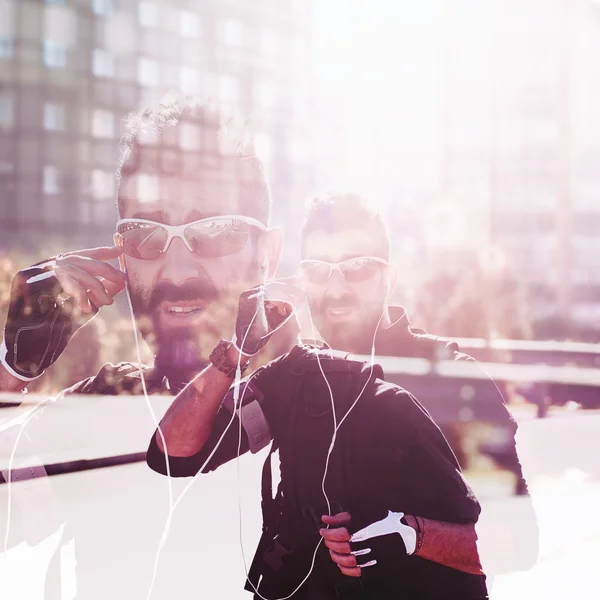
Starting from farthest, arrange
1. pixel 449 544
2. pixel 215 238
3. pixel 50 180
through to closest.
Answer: pixel 50 180 < pixel 215 238 < pixel 449 544

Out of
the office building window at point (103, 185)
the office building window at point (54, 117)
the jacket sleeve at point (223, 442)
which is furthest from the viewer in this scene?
the office building window at point (103, 185)

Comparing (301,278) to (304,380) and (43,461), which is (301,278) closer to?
(304,380)

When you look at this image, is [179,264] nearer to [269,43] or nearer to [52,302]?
[52,302]

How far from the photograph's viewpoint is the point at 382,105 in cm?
184

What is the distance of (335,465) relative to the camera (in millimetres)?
1633

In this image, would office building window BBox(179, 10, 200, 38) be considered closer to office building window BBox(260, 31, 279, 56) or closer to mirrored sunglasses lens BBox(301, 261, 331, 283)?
office building window BBox(260, 31, 279, 56)

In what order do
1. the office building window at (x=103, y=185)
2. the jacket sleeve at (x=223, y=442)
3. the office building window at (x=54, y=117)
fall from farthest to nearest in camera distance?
the office building window at (x=103, y=185), the jacket sleeve at (x=223, y=442), the office building window at (x=54, y=117)

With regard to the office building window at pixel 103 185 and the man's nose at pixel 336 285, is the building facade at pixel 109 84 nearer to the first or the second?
the office building window at pixel 103 185

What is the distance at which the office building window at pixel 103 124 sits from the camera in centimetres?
173

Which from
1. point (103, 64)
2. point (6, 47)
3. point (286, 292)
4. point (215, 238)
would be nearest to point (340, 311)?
point (286, 292)

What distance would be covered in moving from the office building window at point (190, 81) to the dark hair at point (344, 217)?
0.41 meters

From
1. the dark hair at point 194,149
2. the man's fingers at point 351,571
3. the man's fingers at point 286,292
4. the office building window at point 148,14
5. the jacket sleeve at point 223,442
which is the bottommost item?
the man's fingers at point 351,571

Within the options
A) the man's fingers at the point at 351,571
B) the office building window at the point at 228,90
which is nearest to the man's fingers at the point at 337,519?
the man's fingers at the point at 351,571

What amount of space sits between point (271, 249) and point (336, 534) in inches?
27.0
